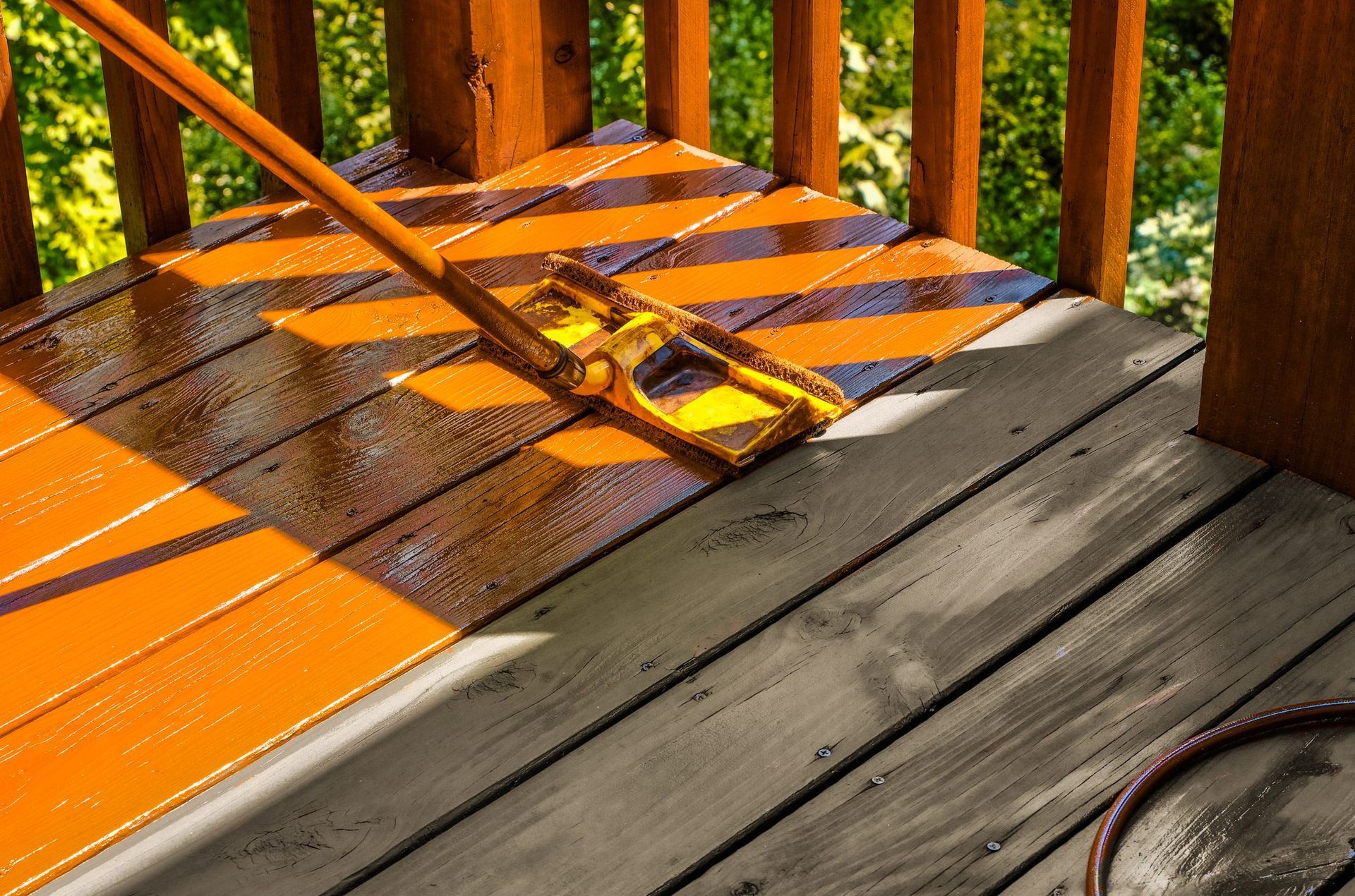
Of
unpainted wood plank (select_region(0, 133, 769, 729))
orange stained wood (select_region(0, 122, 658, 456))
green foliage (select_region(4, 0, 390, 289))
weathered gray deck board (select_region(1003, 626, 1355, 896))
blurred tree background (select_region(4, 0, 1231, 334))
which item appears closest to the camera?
weathered gray deck board (select_region(1003, 626, 1355, 896))

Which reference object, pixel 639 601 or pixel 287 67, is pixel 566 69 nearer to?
pixel 287 67

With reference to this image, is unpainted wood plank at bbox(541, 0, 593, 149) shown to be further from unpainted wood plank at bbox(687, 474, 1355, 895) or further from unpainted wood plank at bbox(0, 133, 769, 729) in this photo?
unpainted wood plank at bbox(687, 474, 1355, 895)

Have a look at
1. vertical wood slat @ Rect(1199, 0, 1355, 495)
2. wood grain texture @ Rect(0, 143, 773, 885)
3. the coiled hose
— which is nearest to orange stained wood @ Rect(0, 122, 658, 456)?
wood grain texture @ Rect(0, 143, 773, 885)

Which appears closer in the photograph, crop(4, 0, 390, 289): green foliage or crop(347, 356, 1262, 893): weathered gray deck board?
crop(347, 356, 1262, 893): weathered gray deck board

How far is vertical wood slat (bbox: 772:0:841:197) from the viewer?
243 centimetres

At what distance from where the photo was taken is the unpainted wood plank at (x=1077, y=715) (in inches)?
57.7

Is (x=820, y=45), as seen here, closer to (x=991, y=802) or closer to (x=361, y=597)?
(x=361, y=597)

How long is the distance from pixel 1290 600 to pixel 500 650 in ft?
2.91

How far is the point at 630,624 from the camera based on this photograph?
5.83 feet

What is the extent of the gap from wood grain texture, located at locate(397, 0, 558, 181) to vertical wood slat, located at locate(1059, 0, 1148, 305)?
3.07ft

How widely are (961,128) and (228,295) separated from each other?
1160mm

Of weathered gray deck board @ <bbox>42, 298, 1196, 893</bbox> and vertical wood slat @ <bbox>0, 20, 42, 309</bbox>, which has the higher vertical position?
vertical wood slat @ <bbox>0, 20, 42, 309</bbox>

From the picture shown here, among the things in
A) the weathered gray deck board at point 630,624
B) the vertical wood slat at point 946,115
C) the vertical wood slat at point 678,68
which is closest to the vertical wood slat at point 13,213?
the vertical wood slat at point 678,68

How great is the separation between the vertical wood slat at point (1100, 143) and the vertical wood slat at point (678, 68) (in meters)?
0.68
